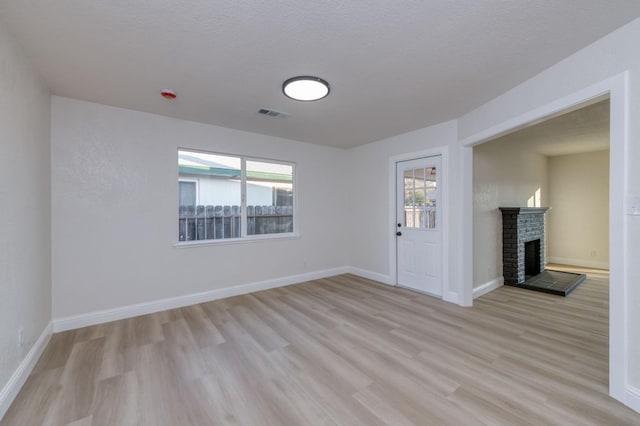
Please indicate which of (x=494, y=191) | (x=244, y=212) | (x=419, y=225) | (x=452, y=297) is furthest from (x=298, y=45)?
(x=494, y=191)

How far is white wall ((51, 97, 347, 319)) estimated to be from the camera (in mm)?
2902

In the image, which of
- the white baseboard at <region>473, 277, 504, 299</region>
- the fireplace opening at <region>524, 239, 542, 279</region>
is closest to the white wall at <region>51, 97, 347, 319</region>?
the white baseboard at <region>473, 277, 504, 299</region>

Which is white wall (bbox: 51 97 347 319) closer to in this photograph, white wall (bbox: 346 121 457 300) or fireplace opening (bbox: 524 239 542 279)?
white wall (bbox: 346 121 457 300)

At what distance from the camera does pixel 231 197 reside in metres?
4.14

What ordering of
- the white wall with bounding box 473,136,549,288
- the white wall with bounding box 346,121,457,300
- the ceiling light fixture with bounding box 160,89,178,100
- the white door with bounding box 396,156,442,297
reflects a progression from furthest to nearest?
the white wall with bounding box 346,121,457,300 → the white wall with bounding box 473,136,549,288 → the white door with bounding box 396,156,442,297 → the ceiling light fixture with bounding box 160,89,178,100

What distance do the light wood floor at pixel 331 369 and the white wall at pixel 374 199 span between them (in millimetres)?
1393

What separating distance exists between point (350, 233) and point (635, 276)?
3.97m

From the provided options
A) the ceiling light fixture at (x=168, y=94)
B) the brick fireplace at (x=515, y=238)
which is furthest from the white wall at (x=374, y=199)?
the ceiling light fixture at (x=168, y=94)

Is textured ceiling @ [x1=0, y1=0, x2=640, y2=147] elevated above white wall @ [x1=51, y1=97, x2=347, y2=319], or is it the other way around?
textured ceiling @ [x1=0, y1=0, x2=640, y2=147]

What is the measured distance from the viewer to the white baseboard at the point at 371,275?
4625 millimetres

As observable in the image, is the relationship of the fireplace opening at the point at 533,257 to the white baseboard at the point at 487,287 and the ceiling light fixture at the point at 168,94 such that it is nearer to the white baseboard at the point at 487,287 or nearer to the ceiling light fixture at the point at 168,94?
the white baseboard at the point at 487,287

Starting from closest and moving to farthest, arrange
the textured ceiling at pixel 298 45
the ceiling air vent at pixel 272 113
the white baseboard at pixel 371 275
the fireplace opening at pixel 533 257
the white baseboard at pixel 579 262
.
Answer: the textured ceiling at pixel 298 45 → the ceiling air vent at pixel 272 113 → the white baseboard at pixel 371 275 → the fireplace opening at pixel 533 257 → the white baseboard at pixel 579 262

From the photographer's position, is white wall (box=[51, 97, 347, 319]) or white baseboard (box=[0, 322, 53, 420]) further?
white wall (box=[51, 97, 347, 319])

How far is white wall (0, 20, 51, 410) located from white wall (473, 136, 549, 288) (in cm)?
507
